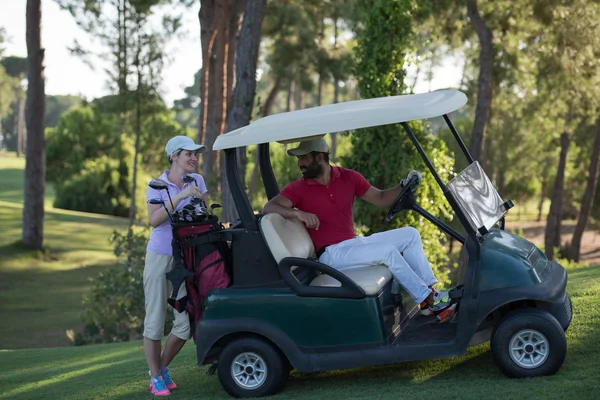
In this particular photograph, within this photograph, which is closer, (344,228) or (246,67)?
(344,228)

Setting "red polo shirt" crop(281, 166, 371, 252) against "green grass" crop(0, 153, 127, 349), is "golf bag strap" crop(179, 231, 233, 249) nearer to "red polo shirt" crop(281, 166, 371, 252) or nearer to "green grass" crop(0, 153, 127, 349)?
"red polo shirt" crop(281, 166, 371, 252)

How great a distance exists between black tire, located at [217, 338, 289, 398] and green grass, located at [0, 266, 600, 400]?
14cm

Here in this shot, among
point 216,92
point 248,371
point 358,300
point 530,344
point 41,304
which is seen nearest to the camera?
point 530,344

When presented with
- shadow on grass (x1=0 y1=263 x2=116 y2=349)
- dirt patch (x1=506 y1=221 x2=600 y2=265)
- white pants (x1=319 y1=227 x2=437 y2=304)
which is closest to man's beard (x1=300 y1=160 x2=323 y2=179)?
white pants (x1=319 y1=227 x2=437 y2=304)

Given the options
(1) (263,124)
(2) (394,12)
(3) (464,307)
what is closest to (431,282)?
(3) (464,307)

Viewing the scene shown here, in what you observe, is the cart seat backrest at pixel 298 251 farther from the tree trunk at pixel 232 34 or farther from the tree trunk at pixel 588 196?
the tree trunk at pixel 588 196

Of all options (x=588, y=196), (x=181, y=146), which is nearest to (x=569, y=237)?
(x=588, y=196)

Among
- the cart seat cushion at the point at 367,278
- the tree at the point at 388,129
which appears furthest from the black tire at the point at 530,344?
the tree at the point at 388,129

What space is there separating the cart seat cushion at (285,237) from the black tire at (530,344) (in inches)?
55.9

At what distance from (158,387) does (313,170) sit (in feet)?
6.18

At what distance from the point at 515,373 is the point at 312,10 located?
24631mm

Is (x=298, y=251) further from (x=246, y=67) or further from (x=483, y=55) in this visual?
(x=483, y=55)

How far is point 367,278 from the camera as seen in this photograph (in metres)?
5.62

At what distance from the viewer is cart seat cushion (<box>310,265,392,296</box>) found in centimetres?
556
